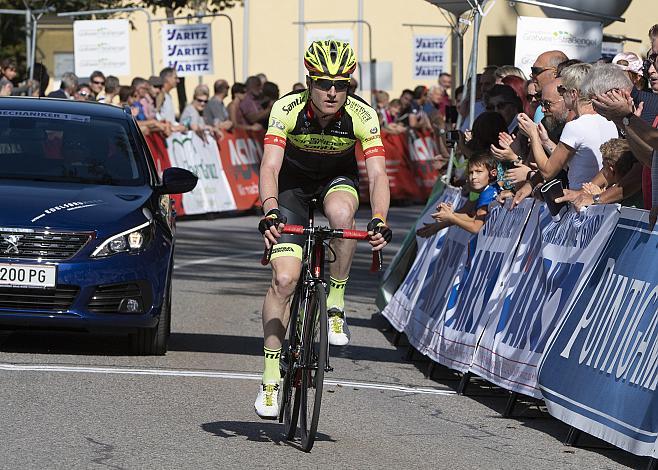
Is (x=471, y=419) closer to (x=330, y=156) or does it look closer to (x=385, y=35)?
(x=330, y=156)

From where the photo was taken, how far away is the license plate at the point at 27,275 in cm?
1043

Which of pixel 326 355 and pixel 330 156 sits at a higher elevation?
pixel 330 156

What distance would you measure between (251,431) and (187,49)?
72.1ft

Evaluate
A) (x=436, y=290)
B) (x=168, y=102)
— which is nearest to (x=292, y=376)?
(x=436, y=290)

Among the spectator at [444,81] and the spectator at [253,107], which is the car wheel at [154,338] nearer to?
the spectator at [253,107]

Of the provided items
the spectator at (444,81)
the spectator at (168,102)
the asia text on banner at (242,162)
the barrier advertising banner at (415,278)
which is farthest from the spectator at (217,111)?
the barrier advertising banner at (415,278)

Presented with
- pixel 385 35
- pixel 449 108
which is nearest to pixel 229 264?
pixel 449 108

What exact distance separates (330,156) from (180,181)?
10.00ft

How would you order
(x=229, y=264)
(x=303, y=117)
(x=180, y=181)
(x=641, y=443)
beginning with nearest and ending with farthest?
1. (x=641, y=443)
2. (x=303, y=117)
3. (x=180, y=181)
4. (x=229, y=264)

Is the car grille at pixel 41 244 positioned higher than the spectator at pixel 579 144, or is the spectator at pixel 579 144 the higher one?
the spectator at pixel 579 144

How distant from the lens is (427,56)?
37.1 m

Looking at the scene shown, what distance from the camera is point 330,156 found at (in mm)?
8438

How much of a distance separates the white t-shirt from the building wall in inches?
1614

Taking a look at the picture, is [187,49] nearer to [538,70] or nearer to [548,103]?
[538,70]
